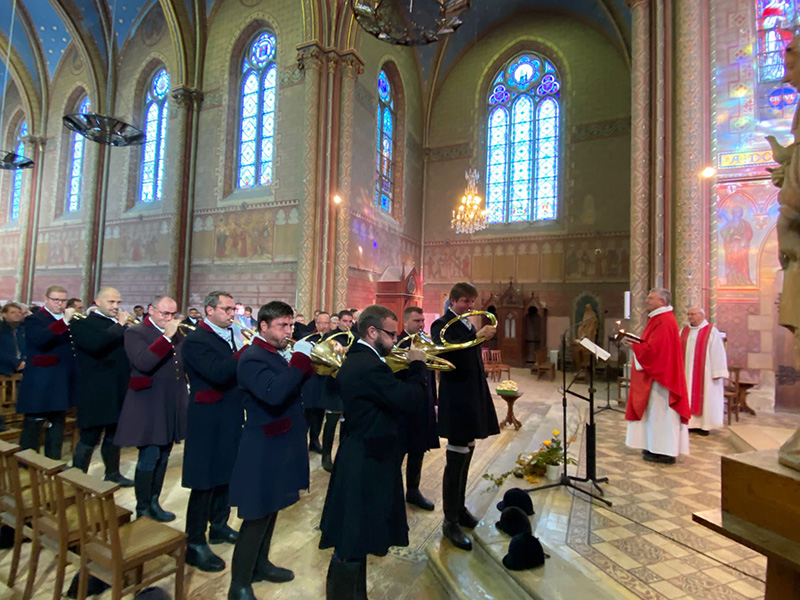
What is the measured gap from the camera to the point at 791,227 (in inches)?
60.2

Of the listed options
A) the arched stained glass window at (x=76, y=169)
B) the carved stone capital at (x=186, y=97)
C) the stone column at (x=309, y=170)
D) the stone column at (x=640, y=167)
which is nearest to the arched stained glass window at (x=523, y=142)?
the stone column at (x=640, y=167)

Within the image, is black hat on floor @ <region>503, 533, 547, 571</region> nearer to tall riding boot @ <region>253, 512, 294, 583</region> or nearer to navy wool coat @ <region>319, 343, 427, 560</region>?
navy wool coat @ <region>319, 343, 427, 560</region>

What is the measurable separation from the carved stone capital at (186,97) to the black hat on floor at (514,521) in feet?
52.8

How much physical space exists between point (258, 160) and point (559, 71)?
10943mm

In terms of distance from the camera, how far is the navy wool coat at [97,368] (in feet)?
13.2

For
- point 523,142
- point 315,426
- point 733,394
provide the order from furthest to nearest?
point 523,142, point 733,394, point 315,426

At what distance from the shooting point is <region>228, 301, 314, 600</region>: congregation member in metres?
2.48

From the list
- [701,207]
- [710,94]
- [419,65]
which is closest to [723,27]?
[710,94]

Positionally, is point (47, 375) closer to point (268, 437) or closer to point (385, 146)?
point (268, 437)

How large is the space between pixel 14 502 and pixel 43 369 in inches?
70.1

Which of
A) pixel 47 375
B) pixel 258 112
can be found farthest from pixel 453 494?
pixel 258 112

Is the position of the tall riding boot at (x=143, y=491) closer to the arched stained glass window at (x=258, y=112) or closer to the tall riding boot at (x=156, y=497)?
the tall riding boot at (x=156, y=497)

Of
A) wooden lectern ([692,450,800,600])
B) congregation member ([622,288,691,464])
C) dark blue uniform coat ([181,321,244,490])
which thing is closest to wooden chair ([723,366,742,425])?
congregation member ([622,288,691,464])

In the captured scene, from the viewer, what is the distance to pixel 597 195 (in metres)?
15.4
